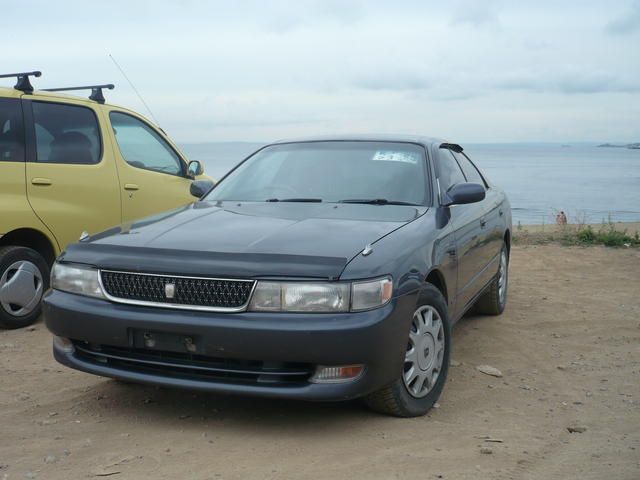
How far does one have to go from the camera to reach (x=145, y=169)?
757 cm

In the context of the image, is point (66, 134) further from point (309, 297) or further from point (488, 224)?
point (309, 297)

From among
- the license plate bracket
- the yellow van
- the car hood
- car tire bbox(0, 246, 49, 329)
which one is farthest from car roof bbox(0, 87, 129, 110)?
the license plate bracket

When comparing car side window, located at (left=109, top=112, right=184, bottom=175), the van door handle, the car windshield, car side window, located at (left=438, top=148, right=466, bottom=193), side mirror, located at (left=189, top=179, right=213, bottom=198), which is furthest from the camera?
car side window, located at (left=109, top=112, right=184, bottom=175)

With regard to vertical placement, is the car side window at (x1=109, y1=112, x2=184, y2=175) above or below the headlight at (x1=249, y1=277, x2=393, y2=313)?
above

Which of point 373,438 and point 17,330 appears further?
point 17,330

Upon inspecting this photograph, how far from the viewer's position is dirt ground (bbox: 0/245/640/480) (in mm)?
3689

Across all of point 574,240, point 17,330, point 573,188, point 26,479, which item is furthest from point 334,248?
point 573,188

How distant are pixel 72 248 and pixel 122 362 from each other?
2.34 feet

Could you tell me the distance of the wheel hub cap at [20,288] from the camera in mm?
6383

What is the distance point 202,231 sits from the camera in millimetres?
4480

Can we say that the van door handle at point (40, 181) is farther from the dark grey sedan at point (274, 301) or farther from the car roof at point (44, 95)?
the dark grey sedan at point (274, 301)

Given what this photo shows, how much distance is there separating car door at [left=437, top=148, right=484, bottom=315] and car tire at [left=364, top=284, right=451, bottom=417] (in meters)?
0.66

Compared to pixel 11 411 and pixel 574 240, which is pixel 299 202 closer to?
pixel 11 411

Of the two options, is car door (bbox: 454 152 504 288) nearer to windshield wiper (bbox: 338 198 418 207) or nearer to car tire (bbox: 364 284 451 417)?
windshield wiper (bbox: 338 198 418 207)
